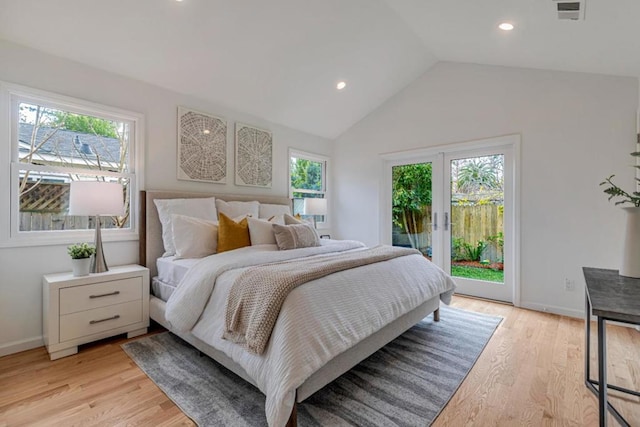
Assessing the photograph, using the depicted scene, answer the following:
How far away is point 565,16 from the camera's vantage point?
2.06 meters

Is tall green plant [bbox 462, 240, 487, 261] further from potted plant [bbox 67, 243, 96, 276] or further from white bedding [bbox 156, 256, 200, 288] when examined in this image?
potted plant [bbox 67, 243, 96, 276]

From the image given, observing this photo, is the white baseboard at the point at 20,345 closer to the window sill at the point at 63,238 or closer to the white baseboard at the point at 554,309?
the window sill at the point at 63,238

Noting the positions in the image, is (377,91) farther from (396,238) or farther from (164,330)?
(164,330)

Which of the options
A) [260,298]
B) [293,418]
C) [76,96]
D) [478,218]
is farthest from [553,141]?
[76,96]

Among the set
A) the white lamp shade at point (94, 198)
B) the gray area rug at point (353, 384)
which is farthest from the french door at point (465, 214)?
the white lamp shade at point (94, 198)

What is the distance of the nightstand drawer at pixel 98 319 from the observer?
2188 millimetres

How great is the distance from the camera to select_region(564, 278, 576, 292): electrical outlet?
3074mm

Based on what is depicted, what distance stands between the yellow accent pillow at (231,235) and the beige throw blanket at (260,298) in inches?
34.5

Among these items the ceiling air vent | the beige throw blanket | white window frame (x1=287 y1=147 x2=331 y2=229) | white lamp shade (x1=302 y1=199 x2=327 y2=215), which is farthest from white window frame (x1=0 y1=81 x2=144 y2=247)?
the ceiling air vent

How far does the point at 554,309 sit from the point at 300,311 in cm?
313

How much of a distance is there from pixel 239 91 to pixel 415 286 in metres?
2.82

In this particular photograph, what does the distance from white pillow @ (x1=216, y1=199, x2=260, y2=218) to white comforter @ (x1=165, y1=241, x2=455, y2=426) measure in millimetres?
896

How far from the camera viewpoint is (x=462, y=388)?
1.85 m

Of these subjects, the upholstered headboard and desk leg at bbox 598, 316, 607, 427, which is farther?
the upholstered headboard
